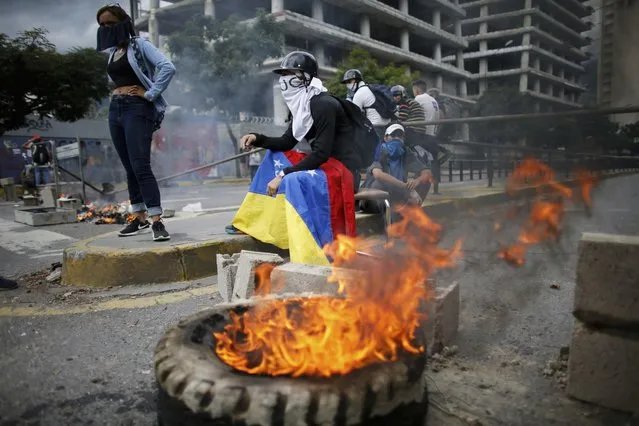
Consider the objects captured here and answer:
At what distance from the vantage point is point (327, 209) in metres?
2.99

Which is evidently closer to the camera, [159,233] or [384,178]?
[159,233]

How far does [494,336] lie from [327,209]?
1.28 m

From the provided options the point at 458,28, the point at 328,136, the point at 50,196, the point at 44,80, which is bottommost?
the point at 50,196

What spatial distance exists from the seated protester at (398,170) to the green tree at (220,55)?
14170 mm

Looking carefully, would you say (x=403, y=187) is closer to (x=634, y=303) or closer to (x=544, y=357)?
(x=544, y=357)

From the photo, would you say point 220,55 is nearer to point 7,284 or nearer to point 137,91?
point 137,91

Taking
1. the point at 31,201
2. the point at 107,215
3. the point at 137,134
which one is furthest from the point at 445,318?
the point at 31,201

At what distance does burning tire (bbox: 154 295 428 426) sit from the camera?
1188 mm

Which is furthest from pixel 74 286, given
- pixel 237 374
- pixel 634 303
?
pixel 634 303

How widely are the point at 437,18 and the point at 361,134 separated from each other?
125cm

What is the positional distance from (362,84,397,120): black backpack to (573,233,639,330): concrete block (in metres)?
4.11

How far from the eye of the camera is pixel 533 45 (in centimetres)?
173

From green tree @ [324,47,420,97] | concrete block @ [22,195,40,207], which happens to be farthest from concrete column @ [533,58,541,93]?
green tree @ [324,47,420,97]

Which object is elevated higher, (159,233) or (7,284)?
(159,233)
